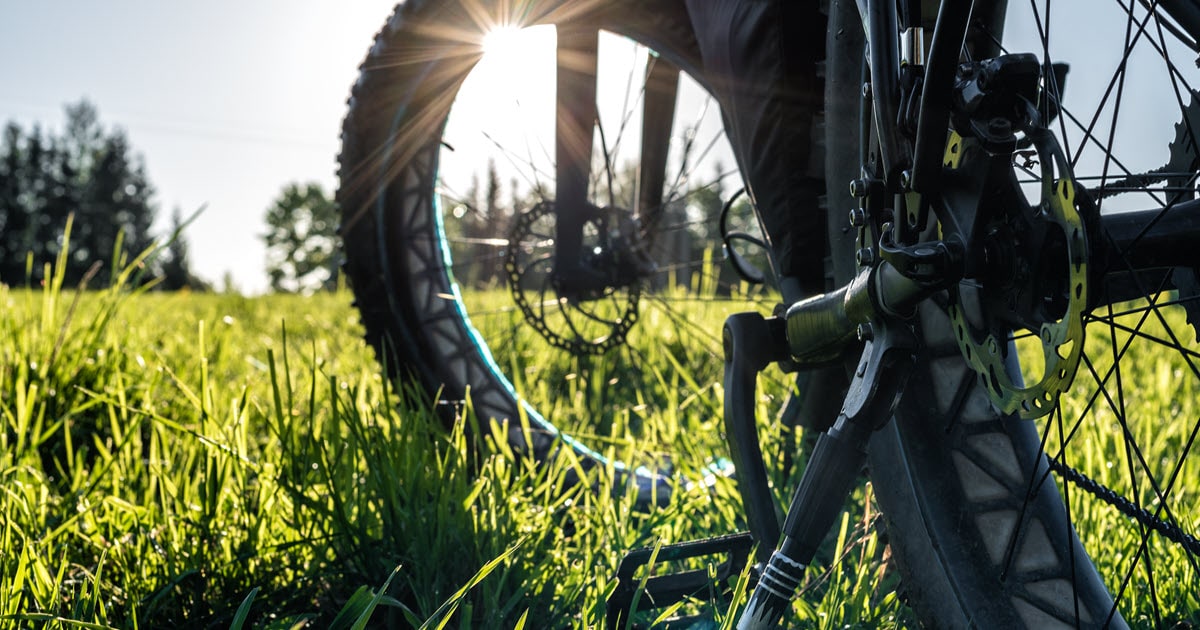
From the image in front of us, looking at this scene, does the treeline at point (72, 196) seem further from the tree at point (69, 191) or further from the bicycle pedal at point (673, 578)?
the bicycle pedal at point (673, 578)

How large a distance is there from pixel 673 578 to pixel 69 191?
276ft

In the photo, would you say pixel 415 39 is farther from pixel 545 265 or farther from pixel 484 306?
pixel 484 306

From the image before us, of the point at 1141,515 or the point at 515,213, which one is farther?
the point at 515,213

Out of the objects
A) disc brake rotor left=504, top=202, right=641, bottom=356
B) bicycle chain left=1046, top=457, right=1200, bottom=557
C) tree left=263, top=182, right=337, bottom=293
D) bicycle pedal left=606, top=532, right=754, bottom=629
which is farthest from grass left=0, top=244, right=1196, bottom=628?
tree left=263, top=182, right=337, bottom=293

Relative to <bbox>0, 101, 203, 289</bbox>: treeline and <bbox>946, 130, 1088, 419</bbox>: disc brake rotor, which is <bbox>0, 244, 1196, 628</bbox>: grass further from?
<bbox>0, 101, 203, 289</bbox>: treeline

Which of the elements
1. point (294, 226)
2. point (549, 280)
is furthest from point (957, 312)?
point (294, 226)

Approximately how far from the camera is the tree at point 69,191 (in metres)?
70.2

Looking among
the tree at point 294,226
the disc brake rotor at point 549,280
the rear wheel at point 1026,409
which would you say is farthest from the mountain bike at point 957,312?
the tree at point 294,226

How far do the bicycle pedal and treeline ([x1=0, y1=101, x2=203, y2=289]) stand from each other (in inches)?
2854

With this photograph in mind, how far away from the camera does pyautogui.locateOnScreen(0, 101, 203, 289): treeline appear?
69875mm

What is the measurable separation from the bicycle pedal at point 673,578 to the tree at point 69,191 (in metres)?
77.0

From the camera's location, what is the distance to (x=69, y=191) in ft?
242

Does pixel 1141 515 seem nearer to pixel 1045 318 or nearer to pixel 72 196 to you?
pixel 1045 318

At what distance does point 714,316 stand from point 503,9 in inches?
90.0
